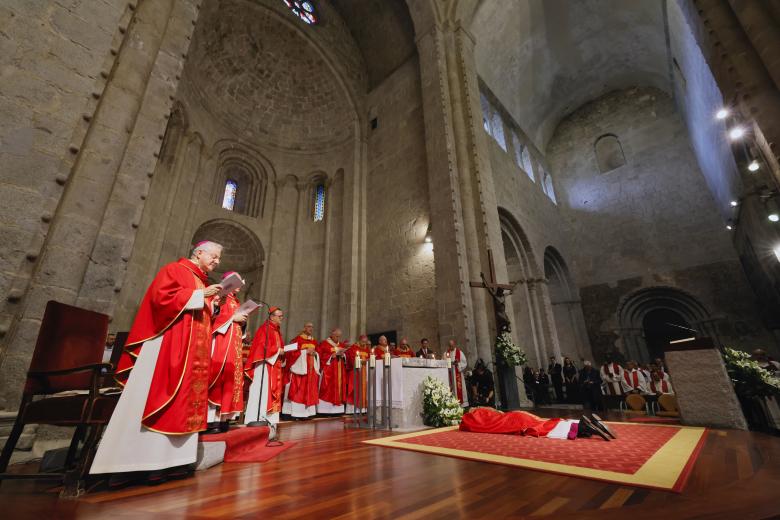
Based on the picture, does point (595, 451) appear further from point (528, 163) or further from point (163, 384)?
point (528, 163)

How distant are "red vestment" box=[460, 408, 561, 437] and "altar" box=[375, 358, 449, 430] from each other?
0.80 m

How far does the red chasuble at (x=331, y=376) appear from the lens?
765cm

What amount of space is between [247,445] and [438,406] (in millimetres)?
2755

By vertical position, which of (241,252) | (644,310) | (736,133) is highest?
(736,133)

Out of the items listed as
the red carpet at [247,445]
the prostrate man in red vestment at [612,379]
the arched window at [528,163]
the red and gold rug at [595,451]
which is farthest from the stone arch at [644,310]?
the red carpet at [247,445]

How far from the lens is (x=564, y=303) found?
53.2 ft

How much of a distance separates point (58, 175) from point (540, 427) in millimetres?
5807

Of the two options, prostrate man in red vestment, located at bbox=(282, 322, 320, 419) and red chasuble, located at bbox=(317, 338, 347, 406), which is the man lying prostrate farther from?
red chasuble, located at bbox=(317, 338, 347, 406)

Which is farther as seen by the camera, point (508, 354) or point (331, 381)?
point (331, 381)

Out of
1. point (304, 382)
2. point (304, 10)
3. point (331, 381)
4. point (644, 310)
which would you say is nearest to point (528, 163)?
point (644, 310)

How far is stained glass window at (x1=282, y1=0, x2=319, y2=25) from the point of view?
44.2ft

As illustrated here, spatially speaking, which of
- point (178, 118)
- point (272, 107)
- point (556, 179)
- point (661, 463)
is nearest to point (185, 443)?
point (661, 463)

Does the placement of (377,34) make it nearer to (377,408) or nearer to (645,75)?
(645,75)

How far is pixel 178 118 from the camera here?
35.8 feet
